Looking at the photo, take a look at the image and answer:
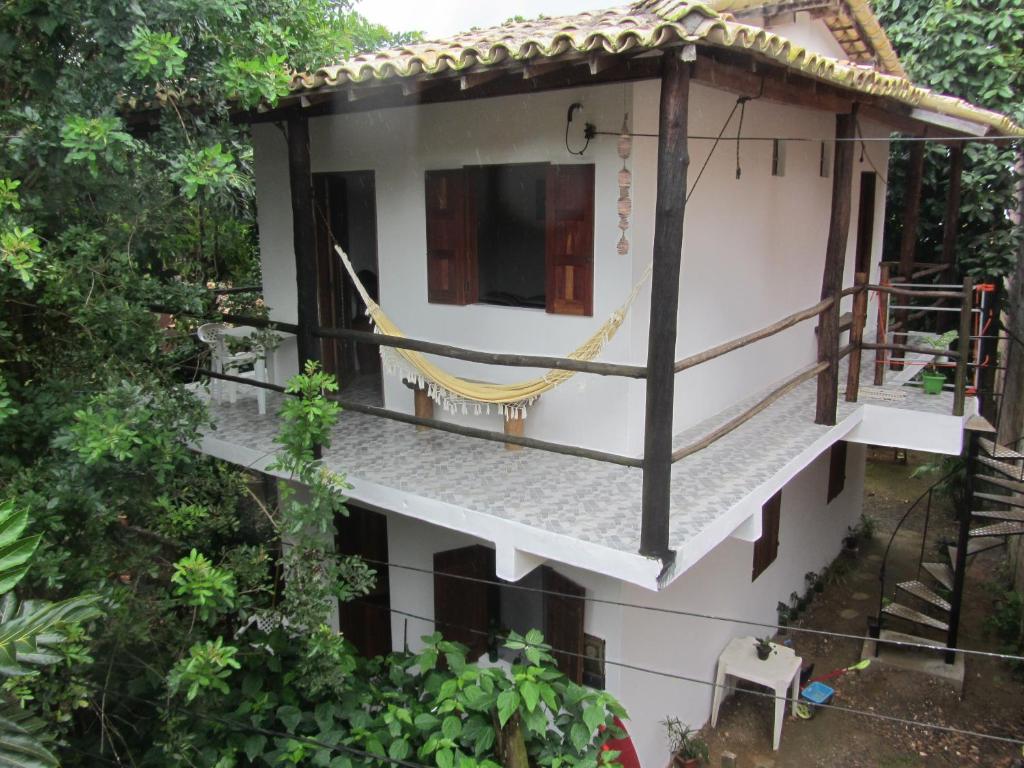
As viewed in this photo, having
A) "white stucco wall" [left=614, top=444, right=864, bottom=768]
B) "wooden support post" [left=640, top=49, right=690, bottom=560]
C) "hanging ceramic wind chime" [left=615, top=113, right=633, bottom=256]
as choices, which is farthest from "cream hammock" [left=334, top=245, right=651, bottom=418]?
"white stucco wall" [left=614, top=444, right=864, bottom=768]

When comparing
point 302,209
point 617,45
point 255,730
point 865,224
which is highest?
point 617,45

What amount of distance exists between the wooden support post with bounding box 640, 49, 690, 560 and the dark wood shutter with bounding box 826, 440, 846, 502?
5.93 metres

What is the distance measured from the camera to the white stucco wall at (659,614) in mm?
5699

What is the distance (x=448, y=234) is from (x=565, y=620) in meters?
2.89

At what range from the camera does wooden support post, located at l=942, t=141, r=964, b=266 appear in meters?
9.79

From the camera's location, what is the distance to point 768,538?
802 cm

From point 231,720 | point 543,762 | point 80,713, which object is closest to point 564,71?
point 543,762

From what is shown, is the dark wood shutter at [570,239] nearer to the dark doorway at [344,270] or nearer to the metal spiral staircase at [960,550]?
the dark doorway at [344,270]

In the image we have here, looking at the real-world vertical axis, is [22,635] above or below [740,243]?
below

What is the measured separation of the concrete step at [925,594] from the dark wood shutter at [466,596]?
450cm

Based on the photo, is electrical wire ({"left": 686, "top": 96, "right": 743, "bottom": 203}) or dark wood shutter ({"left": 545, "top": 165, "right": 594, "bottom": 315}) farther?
electrical wire ({"left": 686, "top": 96, "right": 743, "bottom": 203})

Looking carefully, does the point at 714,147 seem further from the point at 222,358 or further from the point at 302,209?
the point at 222,358

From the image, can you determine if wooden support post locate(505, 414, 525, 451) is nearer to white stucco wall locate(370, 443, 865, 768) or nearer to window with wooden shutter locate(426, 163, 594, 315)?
window with wooden shutter locate(426, 163, 594, 315)

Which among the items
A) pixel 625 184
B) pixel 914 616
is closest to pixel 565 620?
pixel 625 184
